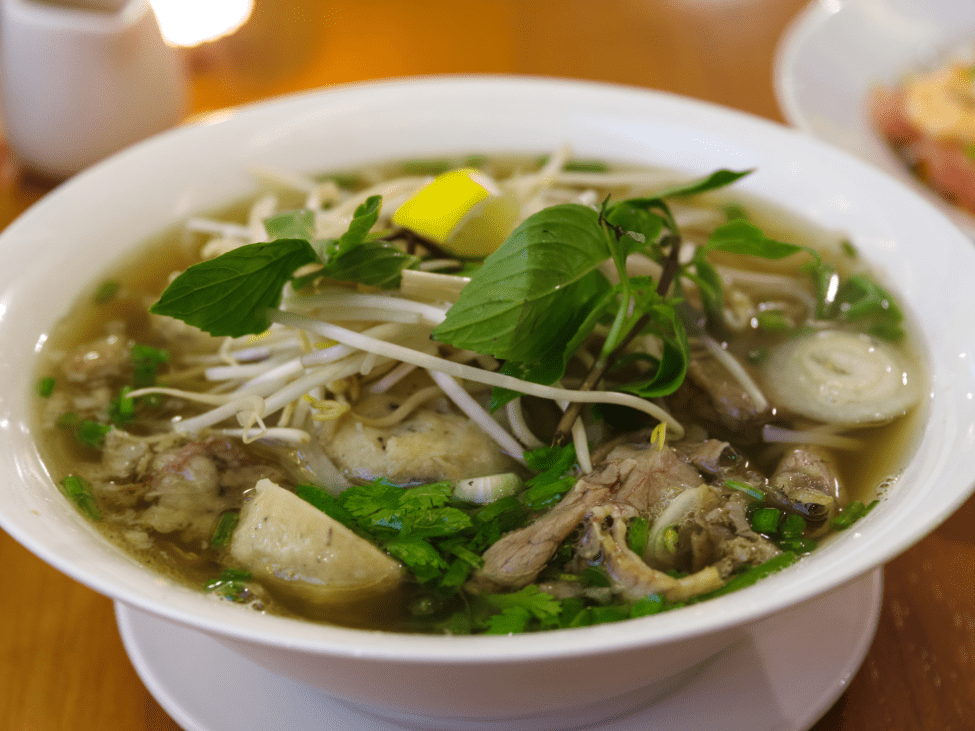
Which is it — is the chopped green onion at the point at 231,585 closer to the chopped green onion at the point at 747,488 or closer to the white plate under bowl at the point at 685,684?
the white plate under bowl at the point at 685,684

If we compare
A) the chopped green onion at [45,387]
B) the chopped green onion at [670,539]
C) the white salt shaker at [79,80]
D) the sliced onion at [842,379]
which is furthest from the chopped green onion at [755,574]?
the white salt shaker at [79,80]

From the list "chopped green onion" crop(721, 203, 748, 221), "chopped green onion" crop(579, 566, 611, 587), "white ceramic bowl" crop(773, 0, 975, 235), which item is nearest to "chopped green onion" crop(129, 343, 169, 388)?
"chopped green onion" crop(579, 566, 611, 587)

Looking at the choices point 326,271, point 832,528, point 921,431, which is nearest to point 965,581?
point 921,431

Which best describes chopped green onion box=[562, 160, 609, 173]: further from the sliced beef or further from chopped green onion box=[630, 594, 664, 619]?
chopped green onion box=[630, 594, 664, 619]

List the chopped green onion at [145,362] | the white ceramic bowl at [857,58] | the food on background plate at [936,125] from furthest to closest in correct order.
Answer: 1. the white ceramic bowl at [857,58]
2. the food on background plate at [936,125]
3. the chopped green onion at [145,362]

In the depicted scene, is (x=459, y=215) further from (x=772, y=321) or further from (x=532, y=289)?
(x=772, y=321)
